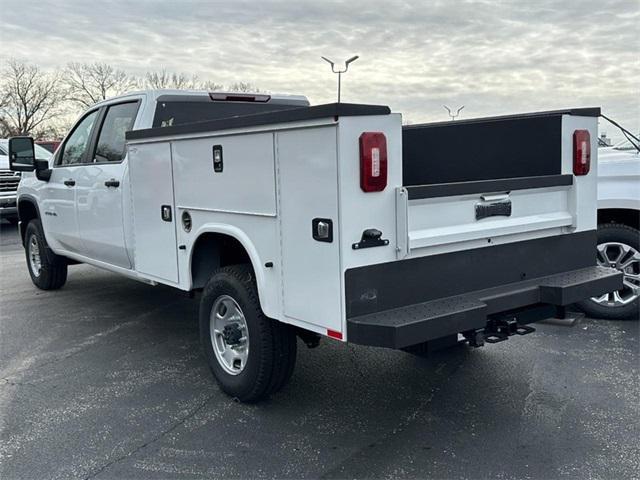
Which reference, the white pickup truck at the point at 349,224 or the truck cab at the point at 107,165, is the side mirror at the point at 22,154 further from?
the white pickup truck at the point at 349,224

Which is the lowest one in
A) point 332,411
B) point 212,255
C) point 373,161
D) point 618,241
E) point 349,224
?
point 332,411

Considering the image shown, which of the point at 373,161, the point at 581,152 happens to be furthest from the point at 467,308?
the point at 581,152

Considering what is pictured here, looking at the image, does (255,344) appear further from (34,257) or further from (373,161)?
(34,257)

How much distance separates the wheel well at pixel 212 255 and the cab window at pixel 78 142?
2262 mm

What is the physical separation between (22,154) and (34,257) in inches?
61.3

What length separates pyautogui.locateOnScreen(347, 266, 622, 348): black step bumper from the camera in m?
3.14

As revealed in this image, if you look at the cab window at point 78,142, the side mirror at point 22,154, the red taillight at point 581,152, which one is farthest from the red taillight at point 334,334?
the side mirror at point 22,154

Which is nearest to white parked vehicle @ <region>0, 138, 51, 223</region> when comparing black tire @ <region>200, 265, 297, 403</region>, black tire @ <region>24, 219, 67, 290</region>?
Answer: black tire @ <region>24, 219, 67, 290</region>

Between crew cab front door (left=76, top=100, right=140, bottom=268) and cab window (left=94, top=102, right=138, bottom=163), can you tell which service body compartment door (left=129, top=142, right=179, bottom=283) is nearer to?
crew cab front door (left=76, top=100, right=140, bottom=268)

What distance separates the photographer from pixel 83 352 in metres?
5.30

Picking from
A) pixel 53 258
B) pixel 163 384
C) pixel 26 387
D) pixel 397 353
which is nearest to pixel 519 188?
pixel 397 353

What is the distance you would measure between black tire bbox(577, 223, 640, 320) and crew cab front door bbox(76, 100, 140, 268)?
13.4ft

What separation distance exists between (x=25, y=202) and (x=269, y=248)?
16.0 ft

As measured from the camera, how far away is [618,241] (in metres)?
5.71
